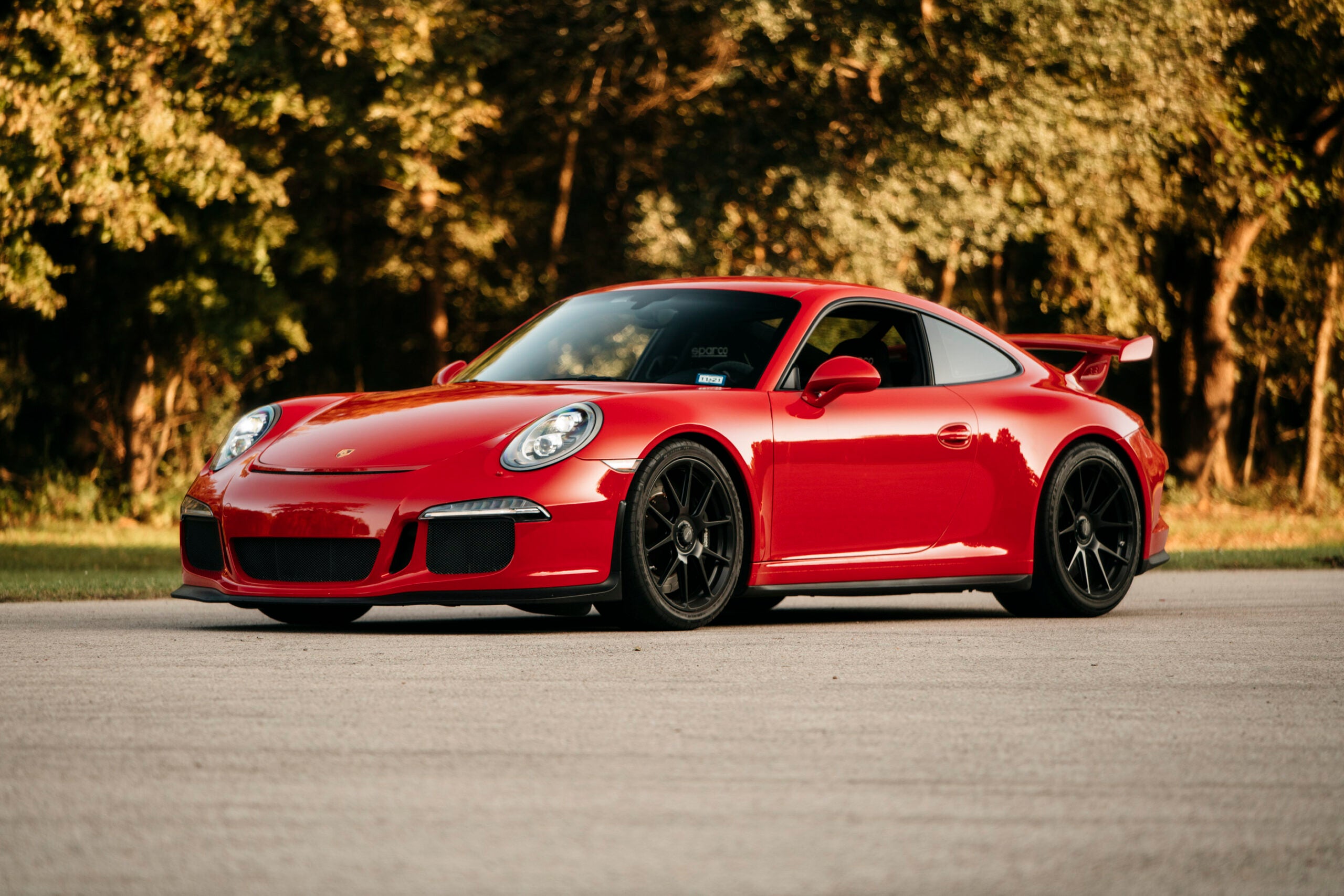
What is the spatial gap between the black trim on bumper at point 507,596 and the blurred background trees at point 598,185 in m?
12.3

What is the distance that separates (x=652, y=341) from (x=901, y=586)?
1583 mm

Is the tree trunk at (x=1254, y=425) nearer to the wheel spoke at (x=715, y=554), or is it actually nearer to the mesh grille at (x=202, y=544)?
the wheel spoke at (x=715, y=554)

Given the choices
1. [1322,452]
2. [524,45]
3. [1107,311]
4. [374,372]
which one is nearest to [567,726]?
[524,45]

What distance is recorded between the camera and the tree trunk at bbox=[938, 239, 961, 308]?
68.1ft

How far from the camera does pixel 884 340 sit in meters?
9.42

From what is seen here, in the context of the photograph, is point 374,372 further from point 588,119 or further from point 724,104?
point 724,104

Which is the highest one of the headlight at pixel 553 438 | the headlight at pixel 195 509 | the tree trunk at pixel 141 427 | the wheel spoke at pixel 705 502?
the headlight at pixel 553 438

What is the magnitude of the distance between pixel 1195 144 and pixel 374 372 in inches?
503

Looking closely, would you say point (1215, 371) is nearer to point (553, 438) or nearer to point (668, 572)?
point (668, 572)

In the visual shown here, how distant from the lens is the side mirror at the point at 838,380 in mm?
8484

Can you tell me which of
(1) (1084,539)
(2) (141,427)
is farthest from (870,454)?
(2) (141,427)

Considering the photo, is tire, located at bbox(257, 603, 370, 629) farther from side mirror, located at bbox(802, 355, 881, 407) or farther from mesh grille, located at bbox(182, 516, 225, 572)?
side mirror, located at bbox(802, 355, 881, 407)

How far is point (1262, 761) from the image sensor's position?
493cm

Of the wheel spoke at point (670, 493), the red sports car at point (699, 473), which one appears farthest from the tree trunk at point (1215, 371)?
the wheel spoke at point (670, 493)
